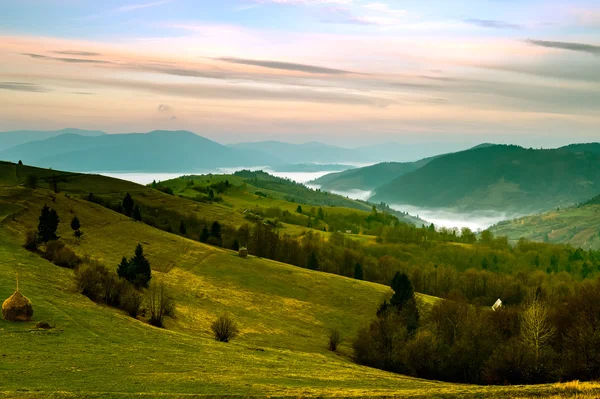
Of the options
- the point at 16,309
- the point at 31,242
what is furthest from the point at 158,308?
the point at 31,242

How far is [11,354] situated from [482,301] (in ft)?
461

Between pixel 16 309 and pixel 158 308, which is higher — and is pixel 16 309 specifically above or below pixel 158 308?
above

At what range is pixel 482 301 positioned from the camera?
155 meters

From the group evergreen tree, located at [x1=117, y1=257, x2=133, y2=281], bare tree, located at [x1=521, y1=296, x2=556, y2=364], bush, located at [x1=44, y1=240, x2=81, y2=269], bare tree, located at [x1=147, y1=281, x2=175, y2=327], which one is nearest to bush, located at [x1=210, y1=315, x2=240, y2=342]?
bare tree, located at [x1=147, y1=281, x2=175, y2=327]

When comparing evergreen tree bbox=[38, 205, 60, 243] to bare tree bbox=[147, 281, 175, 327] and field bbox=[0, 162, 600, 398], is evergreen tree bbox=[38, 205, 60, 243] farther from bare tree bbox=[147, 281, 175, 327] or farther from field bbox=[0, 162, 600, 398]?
bare tree bbox=[147, 281, 175, 327]

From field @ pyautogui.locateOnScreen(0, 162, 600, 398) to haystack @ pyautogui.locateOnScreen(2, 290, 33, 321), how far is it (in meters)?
0.79

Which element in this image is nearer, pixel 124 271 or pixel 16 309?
pixel 16 309

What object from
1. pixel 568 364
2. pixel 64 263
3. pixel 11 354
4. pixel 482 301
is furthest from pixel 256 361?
pixel 482 301

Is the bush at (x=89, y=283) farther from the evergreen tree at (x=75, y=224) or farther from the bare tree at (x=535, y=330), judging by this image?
the bare tree at (x=535, y=330)

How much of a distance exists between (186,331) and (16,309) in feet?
65.4

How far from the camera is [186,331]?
60562 mm

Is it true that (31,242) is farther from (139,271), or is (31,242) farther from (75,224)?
(75,224)

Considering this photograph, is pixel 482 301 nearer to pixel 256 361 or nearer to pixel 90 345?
pixel 256 361

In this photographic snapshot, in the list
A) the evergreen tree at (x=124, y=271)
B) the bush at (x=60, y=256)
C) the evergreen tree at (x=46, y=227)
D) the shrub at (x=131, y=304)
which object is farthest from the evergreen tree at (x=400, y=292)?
the evergreen tree at (x=46, y=227)
